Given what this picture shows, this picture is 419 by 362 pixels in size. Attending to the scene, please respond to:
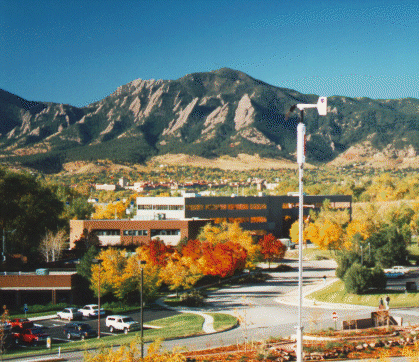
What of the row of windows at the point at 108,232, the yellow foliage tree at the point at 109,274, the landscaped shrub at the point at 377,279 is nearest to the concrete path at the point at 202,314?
the yellow foliage tree at the point at 109,274

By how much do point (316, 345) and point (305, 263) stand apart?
60161 mm

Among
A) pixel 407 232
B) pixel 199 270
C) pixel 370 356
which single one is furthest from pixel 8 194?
pixel 370 356

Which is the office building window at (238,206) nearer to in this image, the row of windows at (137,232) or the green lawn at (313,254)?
the green lawn at (313,254)

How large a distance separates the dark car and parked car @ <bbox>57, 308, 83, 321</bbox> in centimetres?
758

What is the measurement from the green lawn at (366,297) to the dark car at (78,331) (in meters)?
24.6

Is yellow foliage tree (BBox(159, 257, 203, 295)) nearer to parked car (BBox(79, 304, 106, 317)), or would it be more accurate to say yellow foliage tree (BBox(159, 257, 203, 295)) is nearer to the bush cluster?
parked car (BBox(79, 304, 106, 317))

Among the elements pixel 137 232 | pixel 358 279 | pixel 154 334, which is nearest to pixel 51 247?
pixel 137 232

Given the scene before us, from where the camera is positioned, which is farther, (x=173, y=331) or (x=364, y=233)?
(x=364, y=233)

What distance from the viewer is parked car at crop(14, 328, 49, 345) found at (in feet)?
131

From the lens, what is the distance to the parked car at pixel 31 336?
3984 cm

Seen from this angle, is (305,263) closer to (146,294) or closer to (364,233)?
(364,233)

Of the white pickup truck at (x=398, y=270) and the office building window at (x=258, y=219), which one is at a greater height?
the office building window at (x=258, y=219)

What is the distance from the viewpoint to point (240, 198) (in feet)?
366

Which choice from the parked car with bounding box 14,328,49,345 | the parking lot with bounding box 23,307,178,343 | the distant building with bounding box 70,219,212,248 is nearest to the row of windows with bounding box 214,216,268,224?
the distant building with bounding box 70,219,212,248
